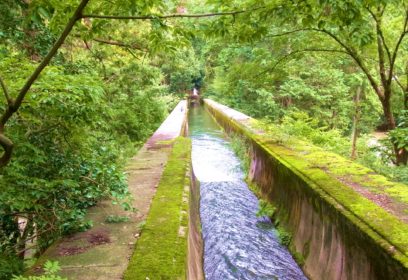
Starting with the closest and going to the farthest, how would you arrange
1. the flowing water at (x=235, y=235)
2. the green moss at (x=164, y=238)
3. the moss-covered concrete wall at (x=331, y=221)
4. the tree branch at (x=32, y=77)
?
the tree branch at (x=32, y=77)
the green moss at (x=164, y=238)
the moss-covered concrete wall at (x=331, y=221)
the flowing water at (x=235, y=235)

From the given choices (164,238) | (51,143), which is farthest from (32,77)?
(164,238)

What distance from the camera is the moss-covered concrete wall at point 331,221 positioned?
13.3 ft

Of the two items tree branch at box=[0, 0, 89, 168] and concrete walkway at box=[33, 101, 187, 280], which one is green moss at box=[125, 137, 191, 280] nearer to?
concrete walkway at box=[33, 101, 187, 280]

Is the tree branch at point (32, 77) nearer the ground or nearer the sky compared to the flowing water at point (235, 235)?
nearer the sky

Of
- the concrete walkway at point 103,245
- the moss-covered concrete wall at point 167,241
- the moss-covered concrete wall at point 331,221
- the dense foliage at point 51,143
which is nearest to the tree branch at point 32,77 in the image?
the dense foliage at point 51,143

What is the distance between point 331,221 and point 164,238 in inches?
90.9

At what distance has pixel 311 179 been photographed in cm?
635

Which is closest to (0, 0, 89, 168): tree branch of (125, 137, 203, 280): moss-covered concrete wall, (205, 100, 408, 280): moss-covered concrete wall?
(125, 137, 203, 280): moss-covered concrete wall

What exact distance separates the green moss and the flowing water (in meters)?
1.09

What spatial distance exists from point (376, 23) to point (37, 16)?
708cm

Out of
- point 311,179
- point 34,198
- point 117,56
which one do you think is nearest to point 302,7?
point 34,198

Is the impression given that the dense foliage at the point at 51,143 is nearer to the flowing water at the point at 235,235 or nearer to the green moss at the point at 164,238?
the green moss at the point at 164,238

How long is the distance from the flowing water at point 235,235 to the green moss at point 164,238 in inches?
42.9

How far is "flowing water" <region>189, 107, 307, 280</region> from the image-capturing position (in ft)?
19.3
